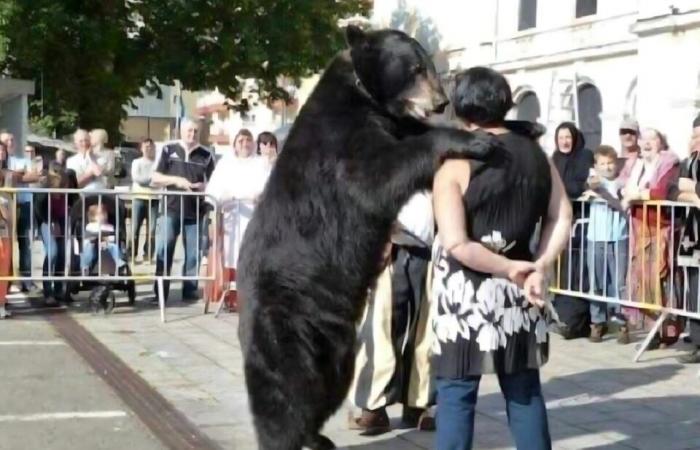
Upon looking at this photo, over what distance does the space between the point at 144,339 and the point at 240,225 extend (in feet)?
5.68

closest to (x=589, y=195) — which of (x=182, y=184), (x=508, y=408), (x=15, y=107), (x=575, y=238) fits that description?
(x=575, y=238)

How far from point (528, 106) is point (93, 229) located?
22.0m

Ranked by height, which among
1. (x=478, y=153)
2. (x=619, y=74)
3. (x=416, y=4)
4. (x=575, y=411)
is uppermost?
(x=416, y=4)

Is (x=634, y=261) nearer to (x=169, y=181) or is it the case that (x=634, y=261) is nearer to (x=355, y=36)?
(x=169, y=181)

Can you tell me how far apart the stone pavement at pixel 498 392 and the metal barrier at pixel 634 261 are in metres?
0.43

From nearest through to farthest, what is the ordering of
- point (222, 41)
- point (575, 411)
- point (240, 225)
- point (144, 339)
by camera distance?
point (575, 411)
point (144, 339)
point (240, 225)
point (222, 41)

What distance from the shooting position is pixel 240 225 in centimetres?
1079

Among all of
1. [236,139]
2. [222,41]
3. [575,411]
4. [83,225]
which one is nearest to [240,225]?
[236,139]

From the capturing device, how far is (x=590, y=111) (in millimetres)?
28328

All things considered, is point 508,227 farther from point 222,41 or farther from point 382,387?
point 222,41

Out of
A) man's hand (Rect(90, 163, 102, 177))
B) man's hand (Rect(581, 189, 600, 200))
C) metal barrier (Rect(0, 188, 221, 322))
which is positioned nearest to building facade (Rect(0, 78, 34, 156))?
man's hand (Rect(90, 163, 102, 177))

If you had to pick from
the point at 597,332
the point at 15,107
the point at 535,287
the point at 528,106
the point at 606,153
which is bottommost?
the point at 597,332

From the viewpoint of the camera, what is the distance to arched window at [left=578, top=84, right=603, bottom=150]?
28031mm

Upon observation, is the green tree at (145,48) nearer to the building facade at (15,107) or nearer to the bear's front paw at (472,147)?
the building facade at (15,107)
